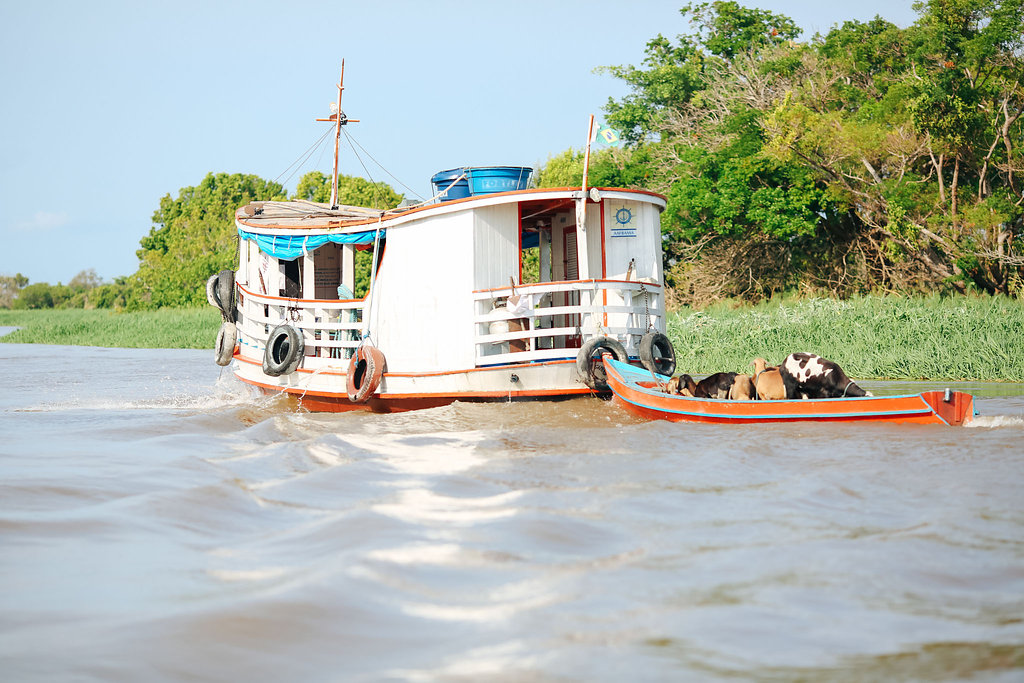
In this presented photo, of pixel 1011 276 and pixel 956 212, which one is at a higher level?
pixel 956 212

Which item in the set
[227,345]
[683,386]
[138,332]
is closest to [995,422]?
[683,386]

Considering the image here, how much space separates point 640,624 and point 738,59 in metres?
31.5

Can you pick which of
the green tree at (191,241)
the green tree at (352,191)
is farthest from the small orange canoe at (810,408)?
the green tree at (191,241)

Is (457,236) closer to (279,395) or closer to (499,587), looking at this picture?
(279,395)

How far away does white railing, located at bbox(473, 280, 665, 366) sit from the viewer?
10789mm

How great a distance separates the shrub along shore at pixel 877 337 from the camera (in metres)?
15.0

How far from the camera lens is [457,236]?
11320mm

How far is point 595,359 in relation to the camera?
1074cm

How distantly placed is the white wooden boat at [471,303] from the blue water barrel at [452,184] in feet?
0.42

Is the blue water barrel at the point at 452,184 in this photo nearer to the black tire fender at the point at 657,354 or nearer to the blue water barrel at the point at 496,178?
the blue water barrel at the point at 496,178

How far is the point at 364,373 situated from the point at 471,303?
6.03ft

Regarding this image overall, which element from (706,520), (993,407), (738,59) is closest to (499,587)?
(706,520)

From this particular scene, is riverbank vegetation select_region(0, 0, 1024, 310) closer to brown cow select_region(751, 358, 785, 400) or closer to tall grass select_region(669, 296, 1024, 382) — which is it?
tall grass select_region(669, 296, 1024, 382)

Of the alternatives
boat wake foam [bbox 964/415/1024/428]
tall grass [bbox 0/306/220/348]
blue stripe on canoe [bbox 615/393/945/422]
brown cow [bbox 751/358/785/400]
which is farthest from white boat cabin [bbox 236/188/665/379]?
tall grass [bbox 0/306/220/348]
